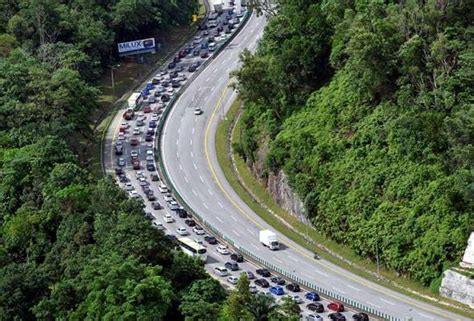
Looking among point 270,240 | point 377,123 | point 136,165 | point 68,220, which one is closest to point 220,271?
point 270,240

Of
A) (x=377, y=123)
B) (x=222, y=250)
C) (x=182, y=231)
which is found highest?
(x=377, y=123)

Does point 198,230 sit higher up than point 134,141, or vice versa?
point 198,230

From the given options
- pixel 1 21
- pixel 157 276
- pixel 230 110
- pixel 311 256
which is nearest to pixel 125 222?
pixel 157 276

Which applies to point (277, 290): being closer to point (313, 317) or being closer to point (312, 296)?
point (312, 296)

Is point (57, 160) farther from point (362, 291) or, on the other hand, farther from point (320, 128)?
point (362, 291)

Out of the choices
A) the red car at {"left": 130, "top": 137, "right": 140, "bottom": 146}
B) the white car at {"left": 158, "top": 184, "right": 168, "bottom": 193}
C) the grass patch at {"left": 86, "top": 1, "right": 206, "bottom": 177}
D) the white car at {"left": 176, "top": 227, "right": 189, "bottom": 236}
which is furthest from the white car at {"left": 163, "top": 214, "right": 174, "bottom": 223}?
the red car at {"left": 130, "top": 137, "right": 140, "bottom": 146}

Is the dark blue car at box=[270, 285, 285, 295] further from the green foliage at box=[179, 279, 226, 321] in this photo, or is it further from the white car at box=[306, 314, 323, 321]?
the green foliage at box=[179, 279, 226, 321]
